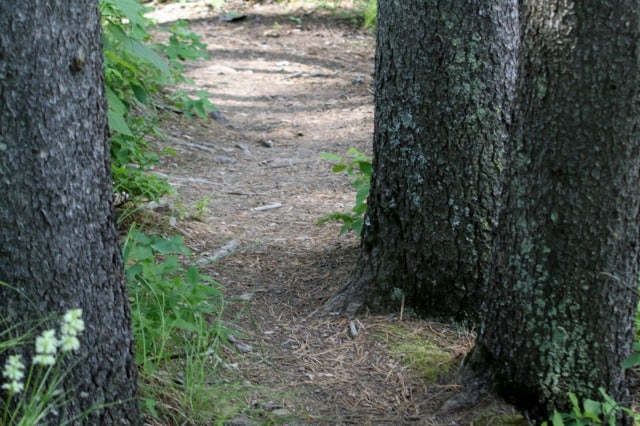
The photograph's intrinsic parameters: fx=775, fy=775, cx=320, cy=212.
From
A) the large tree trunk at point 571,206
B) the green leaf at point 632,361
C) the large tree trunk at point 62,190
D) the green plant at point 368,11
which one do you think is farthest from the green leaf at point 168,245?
the green plant at point 368,11

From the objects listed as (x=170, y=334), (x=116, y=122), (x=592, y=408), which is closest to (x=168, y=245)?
(x=170, y=334)

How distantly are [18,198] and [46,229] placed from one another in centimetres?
11

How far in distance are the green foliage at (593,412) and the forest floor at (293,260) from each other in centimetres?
22

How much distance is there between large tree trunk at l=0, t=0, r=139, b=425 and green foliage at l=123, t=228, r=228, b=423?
1.44 feet

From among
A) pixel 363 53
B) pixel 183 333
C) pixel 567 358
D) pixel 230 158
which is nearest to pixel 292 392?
pixel 183 333

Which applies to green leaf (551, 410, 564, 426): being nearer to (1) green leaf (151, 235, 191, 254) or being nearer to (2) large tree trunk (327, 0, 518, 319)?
(2) large tree trunk (327, 0, 518, 319)

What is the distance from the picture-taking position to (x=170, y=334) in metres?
3.13

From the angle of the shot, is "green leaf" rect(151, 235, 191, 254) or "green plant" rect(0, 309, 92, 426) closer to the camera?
"green plant" rect(0, 309, 92, 426)

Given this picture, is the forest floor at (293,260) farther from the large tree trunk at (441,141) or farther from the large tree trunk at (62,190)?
the large tree trunk at (62,190)

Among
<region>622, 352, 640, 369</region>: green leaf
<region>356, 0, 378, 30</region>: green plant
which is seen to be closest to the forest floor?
<region>622, 352, 640, 369</region>: green leaf

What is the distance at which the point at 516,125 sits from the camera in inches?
105

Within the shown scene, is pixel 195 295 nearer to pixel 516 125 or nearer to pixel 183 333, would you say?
pixel 183 333

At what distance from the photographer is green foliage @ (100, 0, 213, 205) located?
11.4 feet

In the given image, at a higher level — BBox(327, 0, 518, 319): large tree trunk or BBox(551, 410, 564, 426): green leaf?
BBox(327, 0, 518, 319): large tree trunk
